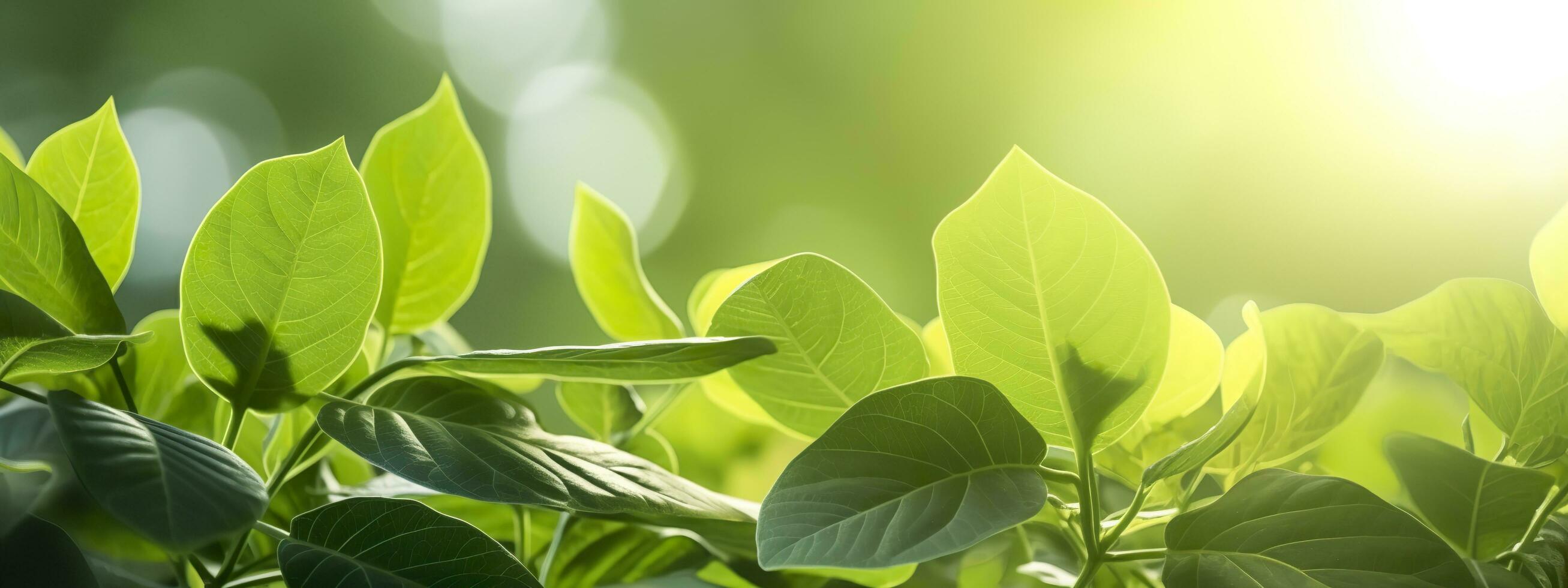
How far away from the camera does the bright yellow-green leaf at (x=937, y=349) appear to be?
0.59ft

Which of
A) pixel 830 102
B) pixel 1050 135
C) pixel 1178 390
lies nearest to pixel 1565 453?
pixel 1178 390

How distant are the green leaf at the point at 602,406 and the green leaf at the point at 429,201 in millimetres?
36

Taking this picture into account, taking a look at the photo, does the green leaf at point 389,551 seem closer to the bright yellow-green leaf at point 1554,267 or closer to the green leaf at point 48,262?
the green leaf at point 48,262

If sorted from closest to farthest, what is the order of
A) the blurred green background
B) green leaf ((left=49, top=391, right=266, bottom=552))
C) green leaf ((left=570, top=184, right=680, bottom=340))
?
green leaf ((left=49, top=391, right=266, bottom=552)), green leaf ((left=570, top=184, right=680, bottom=340)), the blurred green background

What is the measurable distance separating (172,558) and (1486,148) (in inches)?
71.8

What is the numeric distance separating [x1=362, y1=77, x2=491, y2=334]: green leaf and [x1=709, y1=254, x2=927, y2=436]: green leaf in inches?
2.4

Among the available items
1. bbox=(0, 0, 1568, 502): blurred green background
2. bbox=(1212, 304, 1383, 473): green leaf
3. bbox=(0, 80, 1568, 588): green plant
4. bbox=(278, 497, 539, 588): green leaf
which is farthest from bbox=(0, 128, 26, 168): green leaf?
bbox=(0, 0, 1568, 502): blurred green background

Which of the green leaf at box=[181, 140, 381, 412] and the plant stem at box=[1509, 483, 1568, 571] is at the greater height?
the green leaf at box=[181, 140, 381, 412]

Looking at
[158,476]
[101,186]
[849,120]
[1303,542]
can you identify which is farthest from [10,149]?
[849,120]

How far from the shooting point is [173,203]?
2.76m

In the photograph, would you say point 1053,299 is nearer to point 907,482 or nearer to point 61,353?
point 907,482

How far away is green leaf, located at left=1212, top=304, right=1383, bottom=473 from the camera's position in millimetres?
138

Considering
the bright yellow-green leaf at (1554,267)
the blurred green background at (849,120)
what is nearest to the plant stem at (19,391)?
the bright yellow-green leaf at (1554,267)

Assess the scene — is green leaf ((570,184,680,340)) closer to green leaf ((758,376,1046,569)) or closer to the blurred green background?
green leaf ((758,376,1046,569))
